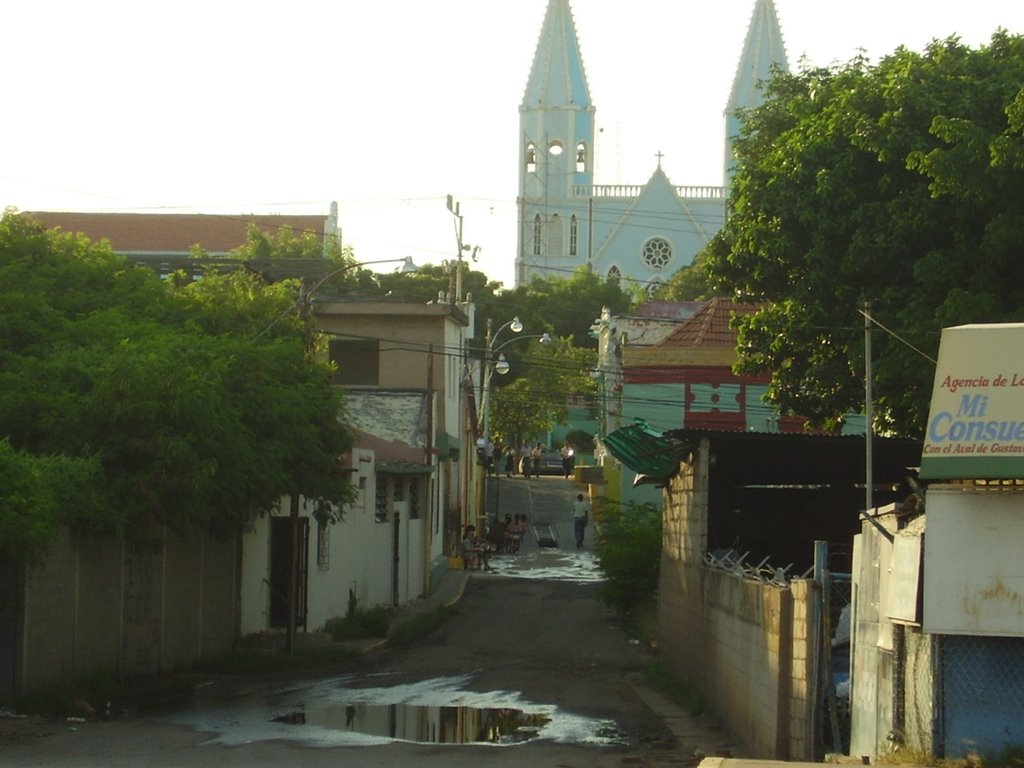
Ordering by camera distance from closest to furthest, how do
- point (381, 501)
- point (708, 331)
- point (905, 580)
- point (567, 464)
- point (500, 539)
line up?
point (905, 580) → point (381, 501) → point (708, 331) → point (500, 539) → point (567, 464)

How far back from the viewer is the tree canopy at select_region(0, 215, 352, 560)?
17578mm

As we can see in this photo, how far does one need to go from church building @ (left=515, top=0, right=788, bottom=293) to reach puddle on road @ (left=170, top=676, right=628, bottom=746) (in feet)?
356

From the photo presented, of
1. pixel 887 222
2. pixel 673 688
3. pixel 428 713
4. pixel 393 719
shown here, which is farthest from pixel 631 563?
pixel 393 719

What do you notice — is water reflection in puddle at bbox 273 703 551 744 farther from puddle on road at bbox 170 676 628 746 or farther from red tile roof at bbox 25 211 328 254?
red tile roof at bbox 25 211 328 254

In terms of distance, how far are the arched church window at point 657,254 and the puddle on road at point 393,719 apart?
10955cm

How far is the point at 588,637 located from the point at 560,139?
4449 inches

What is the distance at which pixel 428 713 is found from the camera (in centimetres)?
1742

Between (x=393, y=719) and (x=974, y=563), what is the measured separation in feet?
27.4

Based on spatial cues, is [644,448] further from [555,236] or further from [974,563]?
[555,236]

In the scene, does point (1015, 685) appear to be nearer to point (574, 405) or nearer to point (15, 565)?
point (15, 565)

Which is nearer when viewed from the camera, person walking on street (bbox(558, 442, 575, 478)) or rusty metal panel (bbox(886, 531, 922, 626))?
rusty metal panel (bbox(886, 531, 922, 626))

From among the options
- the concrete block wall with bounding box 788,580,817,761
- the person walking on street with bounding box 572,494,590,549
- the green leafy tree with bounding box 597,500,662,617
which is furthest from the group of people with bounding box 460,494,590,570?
the concrete block wall with bounding box 788,580,817,761

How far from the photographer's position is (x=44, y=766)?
12.5 metres

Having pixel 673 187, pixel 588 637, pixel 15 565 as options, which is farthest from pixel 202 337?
pixel 673 187
